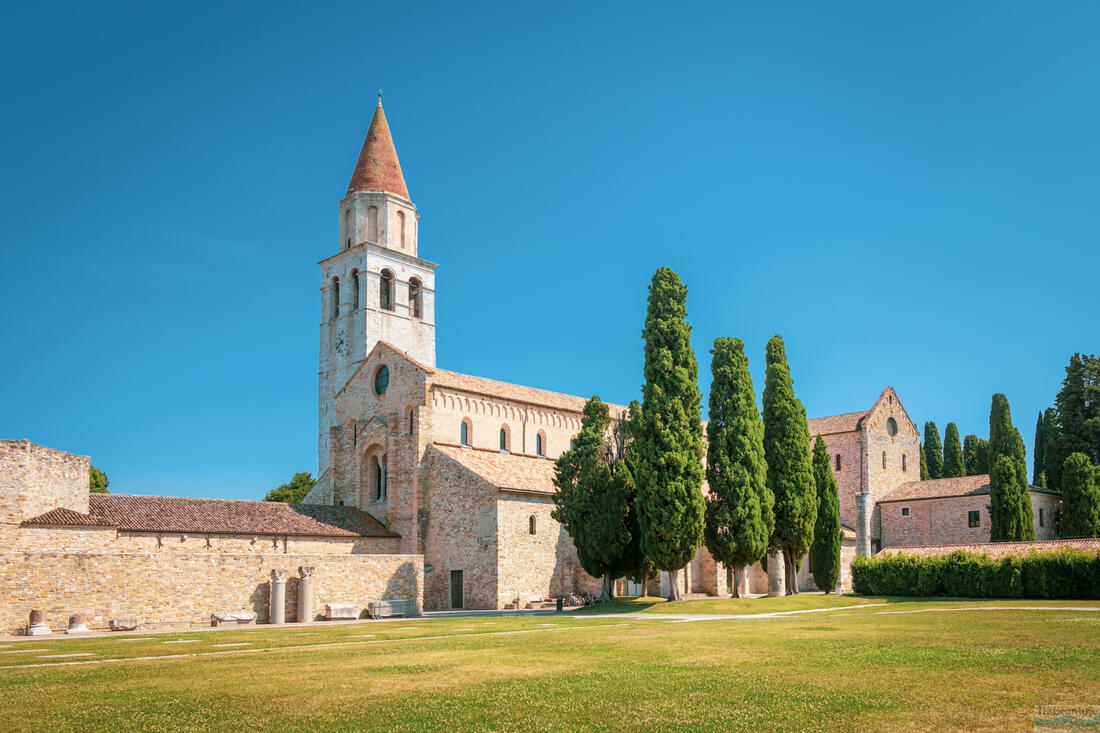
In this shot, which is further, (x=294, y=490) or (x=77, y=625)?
(x=294, y=490)

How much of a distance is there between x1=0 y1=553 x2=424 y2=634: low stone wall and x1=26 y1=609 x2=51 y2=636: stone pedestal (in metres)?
0.43

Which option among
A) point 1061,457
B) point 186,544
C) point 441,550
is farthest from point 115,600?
point 1061,457

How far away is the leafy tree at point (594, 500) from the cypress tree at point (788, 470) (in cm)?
790

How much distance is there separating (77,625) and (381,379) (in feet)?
69.2

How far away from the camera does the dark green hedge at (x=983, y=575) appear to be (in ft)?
110

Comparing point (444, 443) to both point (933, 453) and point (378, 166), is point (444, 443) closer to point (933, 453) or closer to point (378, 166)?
point (378, 166)

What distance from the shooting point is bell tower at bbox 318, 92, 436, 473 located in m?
62.8

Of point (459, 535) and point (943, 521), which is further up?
point (459, 535)

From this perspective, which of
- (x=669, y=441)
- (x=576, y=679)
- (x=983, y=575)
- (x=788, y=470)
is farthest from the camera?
(x=788, y=470)

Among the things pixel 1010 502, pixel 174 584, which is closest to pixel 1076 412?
pixel 1010 502

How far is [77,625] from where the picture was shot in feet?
90.6

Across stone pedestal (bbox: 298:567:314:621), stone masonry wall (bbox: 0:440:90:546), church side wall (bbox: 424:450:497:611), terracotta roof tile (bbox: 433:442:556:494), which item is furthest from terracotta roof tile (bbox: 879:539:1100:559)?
stone masonry wall (bbox: 0:440:90:546)

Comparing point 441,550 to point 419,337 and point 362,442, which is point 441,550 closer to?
point 362,442

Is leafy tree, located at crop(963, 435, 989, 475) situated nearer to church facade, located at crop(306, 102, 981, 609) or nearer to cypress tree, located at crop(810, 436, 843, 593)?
church facade, located at crop(306, 102, 981, 609)
